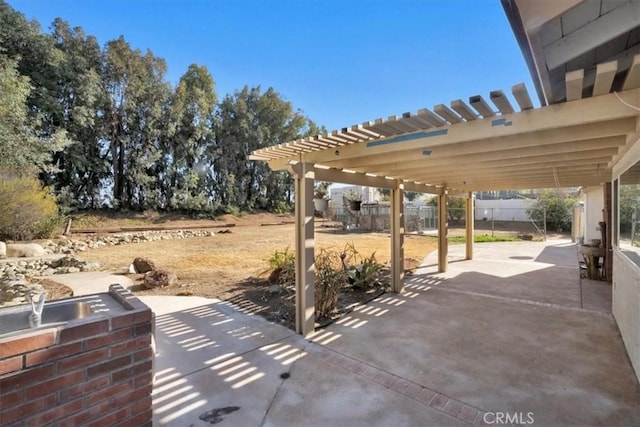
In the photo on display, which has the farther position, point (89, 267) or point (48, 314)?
point (89, 267)

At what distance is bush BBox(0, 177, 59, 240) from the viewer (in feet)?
31.8

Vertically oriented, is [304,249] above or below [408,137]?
below

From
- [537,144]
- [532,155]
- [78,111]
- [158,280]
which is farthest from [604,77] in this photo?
[78,111]

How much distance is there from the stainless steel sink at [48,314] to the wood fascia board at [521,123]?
2926 mm

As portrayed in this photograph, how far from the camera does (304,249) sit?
387cm

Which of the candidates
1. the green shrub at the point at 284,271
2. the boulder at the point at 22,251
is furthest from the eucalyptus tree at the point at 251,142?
the green shrub at the point at 284,271

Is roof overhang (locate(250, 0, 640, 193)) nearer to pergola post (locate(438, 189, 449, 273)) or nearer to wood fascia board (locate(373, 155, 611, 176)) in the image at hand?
wood fascia board (locate(373, 155, 611, 176))

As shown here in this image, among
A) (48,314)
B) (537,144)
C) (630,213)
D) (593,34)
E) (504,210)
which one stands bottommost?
(48,314)

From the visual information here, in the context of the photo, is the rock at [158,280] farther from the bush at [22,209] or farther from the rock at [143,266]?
the bush at [22,209]

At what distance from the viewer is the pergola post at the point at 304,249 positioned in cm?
384

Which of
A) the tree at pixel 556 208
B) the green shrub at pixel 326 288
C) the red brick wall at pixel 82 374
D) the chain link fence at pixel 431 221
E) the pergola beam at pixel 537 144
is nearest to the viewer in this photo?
the red brick wall at pixel 82 374

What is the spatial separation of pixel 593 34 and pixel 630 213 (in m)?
2.27

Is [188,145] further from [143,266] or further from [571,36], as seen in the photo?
[571,36]

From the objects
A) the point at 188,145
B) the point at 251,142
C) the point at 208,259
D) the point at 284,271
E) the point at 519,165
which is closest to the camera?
the point at 519,165
